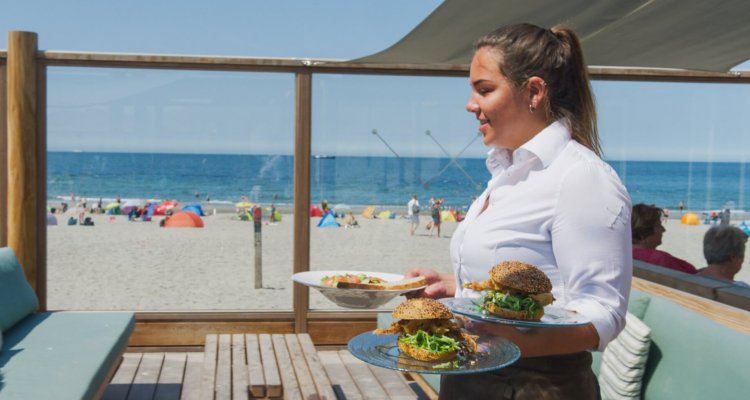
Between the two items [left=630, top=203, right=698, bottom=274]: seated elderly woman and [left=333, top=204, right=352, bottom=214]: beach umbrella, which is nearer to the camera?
[left=630, top=203, right=698, bottom=274]: seated elderly woman

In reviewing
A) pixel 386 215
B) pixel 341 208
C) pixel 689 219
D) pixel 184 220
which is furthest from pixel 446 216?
pixel 689 219

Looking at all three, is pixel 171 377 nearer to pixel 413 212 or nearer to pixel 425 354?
pixel 413 212

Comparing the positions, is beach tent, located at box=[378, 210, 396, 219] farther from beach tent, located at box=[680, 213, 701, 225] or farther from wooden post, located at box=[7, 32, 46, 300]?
beach tent, located at box=[680, 213, 701, 225]

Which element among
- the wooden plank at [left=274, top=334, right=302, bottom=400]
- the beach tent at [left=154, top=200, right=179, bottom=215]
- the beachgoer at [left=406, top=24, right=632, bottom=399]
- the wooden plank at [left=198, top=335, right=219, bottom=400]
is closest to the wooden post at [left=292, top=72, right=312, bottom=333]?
the beach tent at [left=154, top=200, right=179, bottom=215]

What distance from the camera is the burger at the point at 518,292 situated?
1350 millimetres

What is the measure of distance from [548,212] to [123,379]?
3966mm

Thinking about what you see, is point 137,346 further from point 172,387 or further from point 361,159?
point 361,159

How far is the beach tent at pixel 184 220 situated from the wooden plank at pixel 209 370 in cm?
145

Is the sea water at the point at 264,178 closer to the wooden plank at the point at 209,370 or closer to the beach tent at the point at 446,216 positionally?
the beach tent at the point at 446,216

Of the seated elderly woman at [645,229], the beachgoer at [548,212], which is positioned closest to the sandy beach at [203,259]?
the seated elderly woman at [645,229]

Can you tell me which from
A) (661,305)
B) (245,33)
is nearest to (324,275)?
(661,305)

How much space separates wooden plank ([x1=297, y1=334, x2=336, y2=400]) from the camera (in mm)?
3391

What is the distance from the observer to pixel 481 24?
147 inches

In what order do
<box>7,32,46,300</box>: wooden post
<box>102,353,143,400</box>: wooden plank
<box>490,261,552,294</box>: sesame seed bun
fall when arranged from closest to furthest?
<box>490,261,552,294</box>: sesame seed bun < <box>102,353,143,400</box>: wooden plank < <box>7,32,46,300</box>: wooden post
